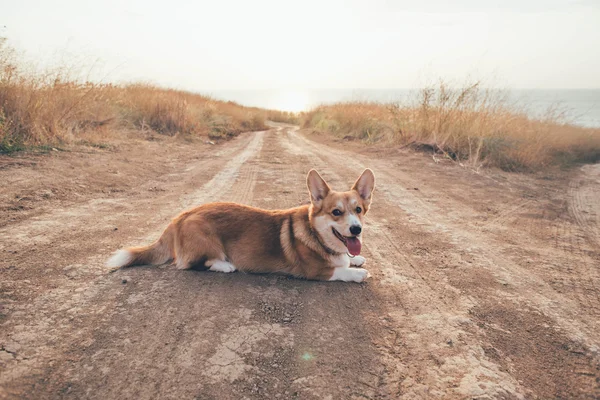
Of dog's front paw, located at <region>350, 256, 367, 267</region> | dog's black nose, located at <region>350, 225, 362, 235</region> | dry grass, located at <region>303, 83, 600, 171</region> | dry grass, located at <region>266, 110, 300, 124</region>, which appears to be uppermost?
dry grass, located at <region>266, 110, 300, 124</region>

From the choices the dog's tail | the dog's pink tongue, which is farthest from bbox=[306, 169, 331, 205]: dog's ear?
the dog's tail

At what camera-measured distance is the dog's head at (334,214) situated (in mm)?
2953

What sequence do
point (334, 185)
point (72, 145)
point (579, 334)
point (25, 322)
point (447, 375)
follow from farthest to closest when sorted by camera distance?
point (72, 145) → point (334, 185) → point (579, 334) → point (25, 322) → point (447, 375)

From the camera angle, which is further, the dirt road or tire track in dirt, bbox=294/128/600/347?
tire track in dirt, bbox=294/128/600/347

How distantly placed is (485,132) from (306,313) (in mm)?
8316

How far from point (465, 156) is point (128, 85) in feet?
42.7

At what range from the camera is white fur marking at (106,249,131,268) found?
9.84 ft

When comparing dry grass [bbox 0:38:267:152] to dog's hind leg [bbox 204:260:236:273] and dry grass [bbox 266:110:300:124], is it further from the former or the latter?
dry grass [bbox 266:110:300:124]

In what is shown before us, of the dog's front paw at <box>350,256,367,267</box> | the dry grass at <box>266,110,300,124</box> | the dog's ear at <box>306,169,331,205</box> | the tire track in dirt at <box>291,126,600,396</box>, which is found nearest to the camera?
the tire track in dirt at <box>291,126,600,396</box>

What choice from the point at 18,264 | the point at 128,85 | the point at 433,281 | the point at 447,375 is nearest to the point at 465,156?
the point at 433,281

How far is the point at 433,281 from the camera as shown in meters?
3.11

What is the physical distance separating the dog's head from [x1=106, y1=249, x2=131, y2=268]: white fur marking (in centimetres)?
161

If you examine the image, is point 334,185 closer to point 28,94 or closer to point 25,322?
point 25,322

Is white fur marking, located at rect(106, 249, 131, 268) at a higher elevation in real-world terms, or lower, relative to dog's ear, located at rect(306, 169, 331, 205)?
lower
